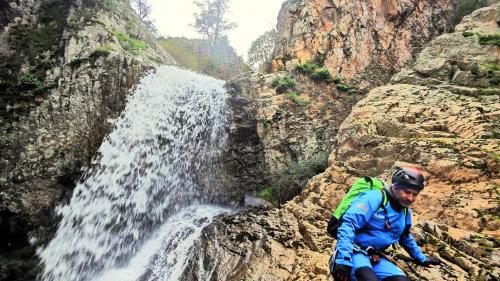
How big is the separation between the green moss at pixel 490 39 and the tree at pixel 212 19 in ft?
98.4

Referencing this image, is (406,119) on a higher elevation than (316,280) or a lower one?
higher

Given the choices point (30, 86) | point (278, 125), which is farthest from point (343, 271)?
point (30, 86)

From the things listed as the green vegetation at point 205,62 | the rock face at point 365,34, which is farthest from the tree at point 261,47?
the rock face at point 365,34

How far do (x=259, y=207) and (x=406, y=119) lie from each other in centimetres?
451

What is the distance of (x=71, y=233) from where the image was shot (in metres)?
9.82

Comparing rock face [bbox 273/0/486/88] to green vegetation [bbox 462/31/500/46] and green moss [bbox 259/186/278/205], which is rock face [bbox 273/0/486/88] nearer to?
green vegetation [bbox 462/31/500/46]

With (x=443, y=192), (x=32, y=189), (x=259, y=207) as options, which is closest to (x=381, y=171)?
(x=443, y=192)

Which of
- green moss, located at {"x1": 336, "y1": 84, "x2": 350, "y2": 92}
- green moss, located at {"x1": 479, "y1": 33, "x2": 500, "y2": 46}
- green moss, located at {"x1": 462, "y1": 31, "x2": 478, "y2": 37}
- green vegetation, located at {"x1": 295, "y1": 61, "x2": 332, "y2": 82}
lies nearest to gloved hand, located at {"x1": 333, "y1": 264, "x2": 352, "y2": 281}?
green moss, located at {"x1": 479, "y1": 33, "x2": 500, "y2": 46}

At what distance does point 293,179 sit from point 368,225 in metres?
7.11

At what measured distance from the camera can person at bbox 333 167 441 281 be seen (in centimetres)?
306

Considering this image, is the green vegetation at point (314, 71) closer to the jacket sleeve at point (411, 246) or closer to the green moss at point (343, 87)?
the green moss at point (343, 87)

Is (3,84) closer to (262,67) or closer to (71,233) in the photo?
(71,233)

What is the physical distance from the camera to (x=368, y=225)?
10.9ft

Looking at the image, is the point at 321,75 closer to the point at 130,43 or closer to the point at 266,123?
the point at 266,123
